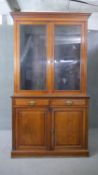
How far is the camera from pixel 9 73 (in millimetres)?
5941

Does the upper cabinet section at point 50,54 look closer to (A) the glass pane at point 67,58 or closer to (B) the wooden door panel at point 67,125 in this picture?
(A) the glass pane at point 67,58

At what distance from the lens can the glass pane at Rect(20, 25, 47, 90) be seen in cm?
416

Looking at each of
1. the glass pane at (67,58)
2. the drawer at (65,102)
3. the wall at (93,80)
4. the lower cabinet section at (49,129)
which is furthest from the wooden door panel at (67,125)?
the wall at (93,80)

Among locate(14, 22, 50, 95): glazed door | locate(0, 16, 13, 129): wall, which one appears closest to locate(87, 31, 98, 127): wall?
locate(0, 16, 13, 129): wall

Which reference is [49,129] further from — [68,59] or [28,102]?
[68,59]

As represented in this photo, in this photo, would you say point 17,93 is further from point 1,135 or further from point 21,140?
point 1,135

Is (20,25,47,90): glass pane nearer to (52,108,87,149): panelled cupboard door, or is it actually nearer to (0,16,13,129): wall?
(52,108,87,149): panelled cupboard door

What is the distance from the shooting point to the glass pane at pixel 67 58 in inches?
164

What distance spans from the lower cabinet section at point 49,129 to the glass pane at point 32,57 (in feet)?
1.17

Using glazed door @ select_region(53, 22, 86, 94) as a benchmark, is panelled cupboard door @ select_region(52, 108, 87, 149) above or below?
below

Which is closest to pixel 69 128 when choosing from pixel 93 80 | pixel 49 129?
pixel 49 129

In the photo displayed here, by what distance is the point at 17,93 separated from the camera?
4141 millimetres

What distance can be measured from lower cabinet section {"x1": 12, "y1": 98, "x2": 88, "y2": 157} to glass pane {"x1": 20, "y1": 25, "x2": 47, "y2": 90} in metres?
0.36

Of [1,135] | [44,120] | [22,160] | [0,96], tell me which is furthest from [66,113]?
[0,96]
